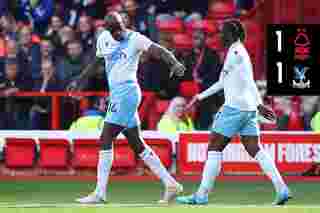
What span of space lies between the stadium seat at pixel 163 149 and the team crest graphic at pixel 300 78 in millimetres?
3087

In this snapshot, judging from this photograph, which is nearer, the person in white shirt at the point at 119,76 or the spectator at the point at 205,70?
the person in white shirt at the point at 119,76

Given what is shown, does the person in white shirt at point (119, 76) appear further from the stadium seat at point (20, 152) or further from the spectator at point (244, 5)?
the spectator at point (244, 5)

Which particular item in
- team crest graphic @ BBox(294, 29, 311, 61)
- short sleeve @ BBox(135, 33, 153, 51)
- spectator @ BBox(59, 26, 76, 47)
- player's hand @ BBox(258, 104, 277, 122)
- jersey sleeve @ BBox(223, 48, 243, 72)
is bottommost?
player's hand @ BBox(258, 104, 277, 122)

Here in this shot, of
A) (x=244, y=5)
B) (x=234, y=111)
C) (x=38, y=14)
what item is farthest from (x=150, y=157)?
(x=244, y=5)

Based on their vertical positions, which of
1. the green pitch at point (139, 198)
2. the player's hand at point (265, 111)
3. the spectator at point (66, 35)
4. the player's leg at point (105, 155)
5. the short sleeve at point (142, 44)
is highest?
the short sleeve at point (142, 44)

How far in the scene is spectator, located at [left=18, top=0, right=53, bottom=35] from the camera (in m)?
20.9

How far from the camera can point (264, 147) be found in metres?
17.9

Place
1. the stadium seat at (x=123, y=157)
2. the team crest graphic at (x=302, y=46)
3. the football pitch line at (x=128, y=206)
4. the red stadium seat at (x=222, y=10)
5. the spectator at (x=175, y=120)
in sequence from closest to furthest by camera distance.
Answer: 1. the football pitch line at (x=128, y=206)
2. the stadium seat at (x=123, y=157)
3. the spectator at (x=175, y=120)
4. the team crest graphic at (x=302, y=46)
5. the red stadium seat at (x=222, y=10)

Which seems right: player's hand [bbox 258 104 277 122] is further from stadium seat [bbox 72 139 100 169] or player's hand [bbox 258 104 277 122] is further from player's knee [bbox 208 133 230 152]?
stadium seat [bbox 72 139 100 169]

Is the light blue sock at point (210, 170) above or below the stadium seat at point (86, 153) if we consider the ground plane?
above

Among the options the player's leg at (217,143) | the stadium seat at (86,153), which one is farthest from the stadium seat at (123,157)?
the player's leg at (217,143)

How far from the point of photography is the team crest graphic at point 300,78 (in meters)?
20.2

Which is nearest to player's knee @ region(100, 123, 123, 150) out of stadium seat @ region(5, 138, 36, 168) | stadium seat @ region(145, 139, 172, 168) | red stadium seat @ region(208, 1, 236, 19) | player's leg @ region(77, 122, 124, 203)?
player's leg @ region(77, 122, 124, 203)

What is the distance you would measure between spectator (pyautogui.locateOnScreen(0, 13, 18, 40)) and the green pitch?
387 centimetres
